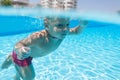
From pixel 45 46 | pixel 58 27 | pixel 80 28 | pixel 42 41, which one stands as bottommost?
pixel 45 46

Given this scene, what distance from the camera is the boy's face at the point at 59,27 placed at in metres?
3.09

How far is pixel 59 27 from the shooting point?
3115 mm

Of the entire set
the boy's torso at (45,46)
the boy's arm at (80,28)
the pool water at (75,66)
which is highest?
the boy's arm at (80,28)

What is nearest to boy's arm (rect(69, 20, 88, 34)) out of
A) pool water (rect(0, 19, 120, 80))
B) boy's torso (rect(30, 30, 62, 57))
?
boy's torso (rect(30, 30, 62, 57))

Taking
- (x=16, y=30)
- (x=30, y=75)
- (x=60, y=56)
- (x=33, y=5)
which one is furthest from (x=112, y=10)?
(x=16, y=30)

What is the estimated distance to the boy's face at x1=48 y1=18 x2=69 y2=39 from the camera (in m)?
3.09

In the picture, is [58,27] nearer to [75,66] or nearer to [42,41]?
[42,41]

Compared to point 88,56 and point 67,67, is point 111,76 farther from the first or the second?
point 88,56

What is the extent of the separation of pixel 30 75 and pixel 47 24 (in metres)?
0.97

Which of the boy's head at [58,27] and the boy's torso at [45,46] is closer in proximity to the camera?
the boy's head at [58,27]

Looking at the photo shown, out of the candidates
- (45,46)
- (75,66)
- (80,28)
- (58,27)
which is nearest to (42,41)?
(45,46)

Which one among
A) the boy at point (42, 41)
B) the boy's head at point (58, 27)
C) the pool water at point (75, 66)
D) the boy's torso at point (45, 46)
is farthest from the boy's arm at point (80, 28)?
the pool water at point (75, 66)

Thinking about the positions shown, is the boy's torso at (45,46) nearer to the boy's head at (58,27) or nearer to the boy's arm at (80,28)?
the boy's head at (58,27)

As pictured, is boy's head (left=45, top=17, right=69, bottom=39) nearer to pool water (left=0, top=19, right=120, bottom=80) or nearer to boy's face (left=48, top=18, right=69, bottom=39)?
boy's face (left=48, top=18, right=69, bottom=39)
